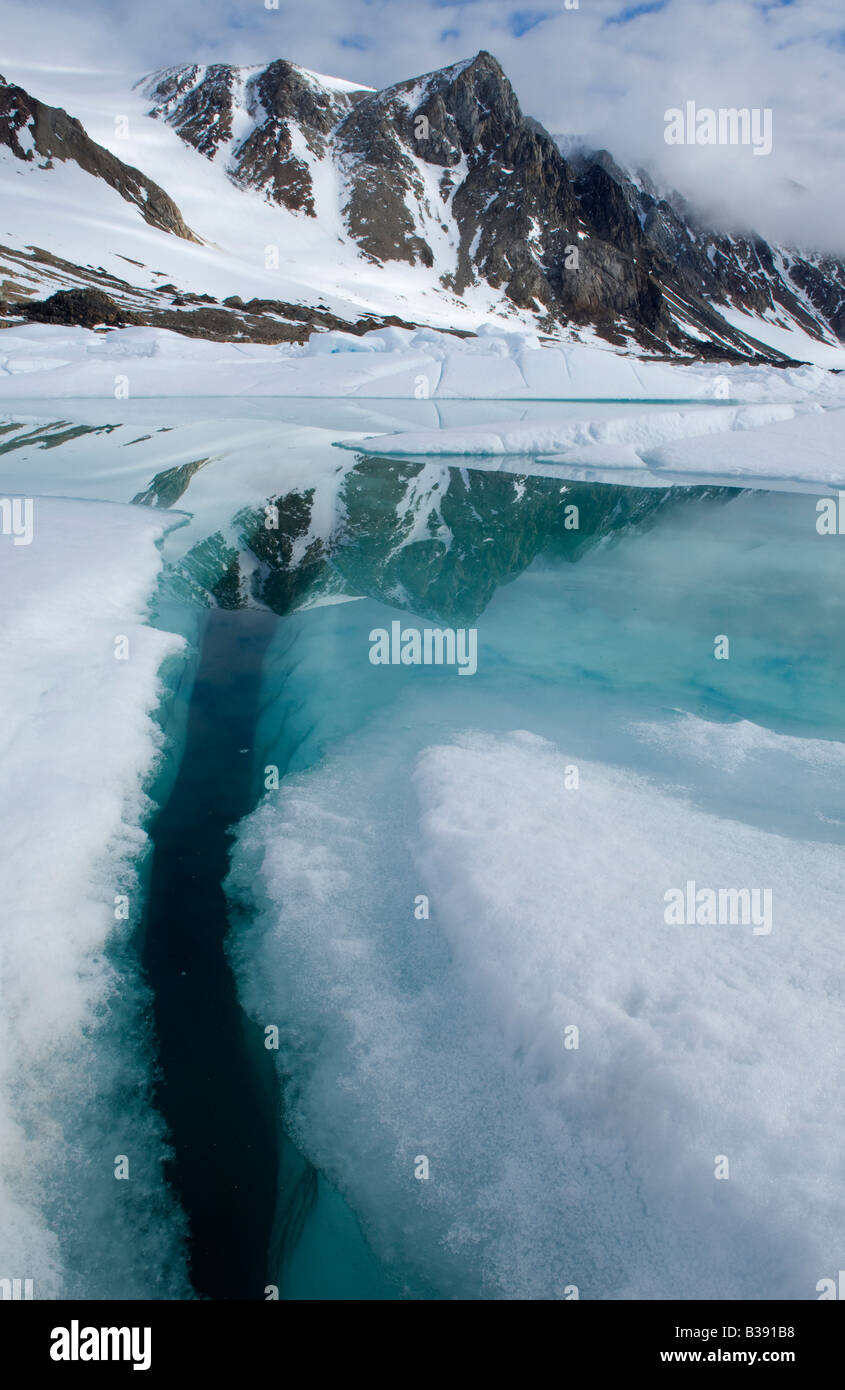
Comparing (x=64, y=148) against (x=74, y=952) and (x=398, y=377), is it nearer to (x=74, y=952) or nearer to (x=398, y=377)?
(x=398, y=377)

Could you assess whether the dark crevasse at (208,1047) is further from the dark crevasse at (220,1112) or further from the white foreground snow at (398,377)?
the white foreground snow at (398,377)

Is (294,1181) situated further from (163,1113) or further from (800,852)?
(800,852)

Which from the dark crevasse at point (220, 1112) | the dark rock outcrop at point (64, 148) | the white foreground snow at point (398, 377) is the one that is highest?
the dark rock outcrop at point (64, 148)

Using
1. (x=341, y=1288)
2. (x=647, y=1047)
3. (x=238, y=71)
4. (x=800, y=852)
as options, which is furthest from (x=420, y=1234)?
(x=238, y=71)

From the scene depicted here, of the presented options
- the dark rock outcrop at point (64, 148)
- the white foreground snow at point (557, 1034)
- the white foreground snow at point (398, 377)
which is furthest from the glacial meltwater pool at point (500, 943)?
the dark rock outcrop at point (64, 148)

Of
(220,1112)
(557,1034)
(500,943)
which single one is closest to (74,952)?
(220,1112)

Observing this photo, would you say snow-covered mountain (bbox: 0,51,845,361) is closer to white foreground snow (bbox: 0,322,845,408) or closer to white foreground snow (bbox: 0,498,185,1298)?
white foreground snow (bbox: 0,322,845,408)
